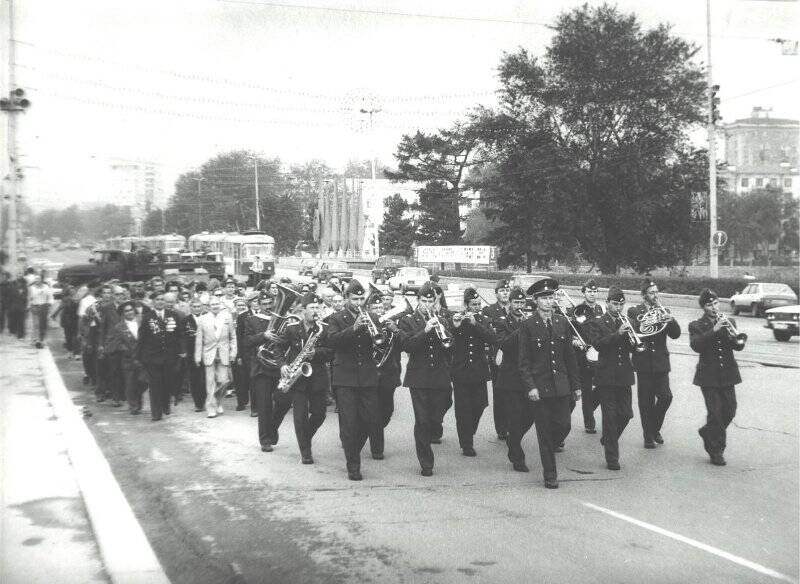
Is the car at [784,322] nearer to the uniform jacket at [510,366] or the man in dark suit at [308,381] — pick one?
the uniform jacket at [510,366]

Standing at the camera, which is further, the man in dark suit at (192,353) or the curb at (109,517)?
the man in dark suit at (192,353)

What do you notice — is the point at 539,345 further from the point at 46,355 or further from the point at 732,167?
the point at 732,167

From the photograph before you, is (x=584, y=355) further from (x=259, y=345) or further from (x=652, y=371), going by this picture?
(x=259, y=345)

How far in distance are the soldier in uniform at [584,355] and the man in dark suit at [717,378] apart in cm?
149

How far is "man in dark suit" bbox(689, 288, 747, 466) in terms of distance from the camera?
8.19 metres

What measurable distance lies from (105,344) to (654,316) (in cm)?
802

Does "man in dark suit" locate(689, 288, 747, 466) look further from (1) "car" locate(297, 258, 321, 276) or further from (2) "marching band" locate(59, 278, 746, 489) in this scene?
(1) "car" locate(297, 258, 321, 276)

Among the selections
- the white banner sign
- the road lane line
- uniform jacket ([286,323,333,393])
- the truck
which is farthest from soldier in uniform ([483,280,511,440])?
the white banner sign

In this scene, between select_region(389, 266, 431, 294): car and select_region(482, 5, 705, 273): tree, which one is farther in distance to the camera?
select_region(389, 266, 431, 294): car

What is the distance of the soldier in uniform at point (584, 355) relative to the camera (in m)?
9.81

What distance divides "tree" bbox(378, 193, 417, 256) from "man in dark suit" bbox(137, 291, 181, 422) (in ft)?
173

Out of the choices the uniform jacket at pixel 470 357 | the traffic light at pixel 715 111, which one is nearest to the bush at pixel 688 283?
the traffic light at pixel 715 111

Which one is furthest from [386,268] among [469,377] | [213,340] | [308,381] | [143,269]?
[308,381]

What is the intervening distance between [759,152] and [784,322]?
442 inches
